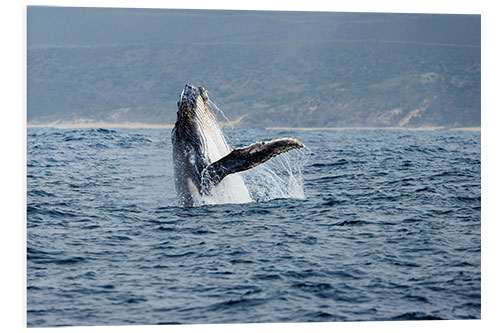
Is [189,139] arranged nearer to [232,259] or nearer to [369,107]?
[232,259]

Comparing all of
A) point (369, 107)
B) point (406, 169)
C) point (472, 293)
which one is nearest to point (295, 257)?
point (472, 293)

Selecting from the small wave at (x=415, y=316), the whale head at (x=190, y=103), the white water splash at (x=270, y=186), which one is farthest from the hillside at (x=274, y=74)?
the small wave at (x=415, y=316)

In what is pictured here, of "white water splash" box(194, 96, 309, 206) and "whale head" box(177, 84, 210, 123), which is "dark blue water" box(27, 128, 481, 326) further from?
"whale head" box(177, 84, 210, 123)

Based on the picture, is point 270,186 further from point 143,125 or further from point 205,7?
point 143,125

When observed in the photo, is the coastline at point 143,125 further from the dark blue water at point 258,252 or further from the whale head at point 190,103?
the whale head at point 190,103

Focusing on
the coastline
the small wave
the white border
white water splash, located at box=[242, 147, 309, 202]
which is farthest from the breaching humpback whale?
the coastline
